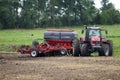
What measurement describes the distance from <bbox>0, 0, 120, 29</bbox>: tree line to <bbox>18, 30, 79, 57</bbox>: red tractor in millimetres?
52953

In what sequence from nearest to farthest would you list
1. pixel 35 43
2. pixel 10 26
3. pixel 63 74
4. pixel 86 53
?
pixel 63 74
pixel 86 53
pixel 35 43
pixel 10 26

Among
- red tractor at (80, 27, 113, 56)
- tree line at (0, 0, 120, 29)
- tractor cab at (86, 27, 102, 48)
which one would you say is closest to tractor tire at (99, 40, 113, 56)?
red tractor at (80, 27, 113, 56)

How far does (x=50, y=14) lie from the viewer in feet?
328

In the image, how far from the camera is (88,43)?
102 feet

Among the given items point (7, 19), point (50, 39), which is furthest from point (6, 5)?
point (50, 39)

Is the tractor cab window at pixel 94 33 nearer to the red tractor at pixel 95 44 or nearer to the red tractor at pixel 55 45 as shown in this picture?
the red tractor at pixel 95 44

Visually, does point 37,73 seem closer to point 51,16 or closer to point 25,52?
point 25,52

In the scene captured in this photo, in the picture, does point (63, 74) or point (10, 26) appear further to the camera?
point (10, 26)

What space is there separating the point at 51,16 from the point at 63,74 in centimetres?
8327

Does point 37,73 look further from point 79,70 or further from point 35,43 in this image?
point 35,43

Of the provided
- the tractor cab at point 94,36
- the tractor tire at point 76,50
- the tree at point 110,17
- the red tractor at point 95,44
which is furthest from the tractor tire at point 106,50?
the tree at point 110,17

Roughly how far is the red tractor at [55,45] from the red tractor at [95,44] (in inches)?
26.1

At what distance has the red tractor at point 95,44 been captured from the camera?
30516 mm

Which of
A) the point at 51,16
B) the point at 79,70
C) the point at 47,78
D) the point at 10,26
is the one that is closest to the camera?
the point at 47,78
